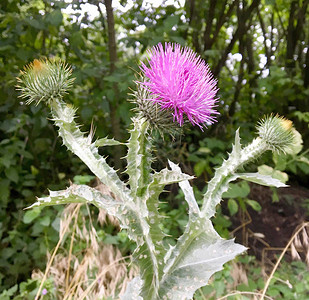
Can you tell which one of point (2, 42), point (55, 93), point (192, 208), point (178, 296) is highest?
point (2, 42)

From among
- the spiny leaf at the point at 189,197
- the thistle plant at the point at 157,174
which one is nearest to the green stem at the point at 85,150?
the thistle plant at the point at 157,174

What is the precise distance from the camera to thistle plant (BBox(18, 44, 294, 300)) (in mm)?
1078

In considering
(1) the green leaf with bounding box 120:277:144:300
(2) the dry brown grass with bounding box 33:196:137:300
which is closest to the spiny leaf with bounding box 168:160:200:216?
(1) the green leaf with bounding box 120:277:144:300

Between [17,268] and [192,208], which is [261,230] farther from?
[192,208]

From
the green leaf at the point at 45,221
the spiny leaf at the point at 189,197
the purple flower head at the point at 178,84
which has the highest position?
the purple flower head at the point at 178,84

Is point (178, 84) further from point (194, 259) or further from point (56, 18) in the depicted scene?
point (56, 18)

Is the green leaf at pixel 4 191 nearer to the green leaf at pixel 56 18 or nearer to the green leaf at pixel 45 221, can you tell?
the green leaf at pixel 45 221

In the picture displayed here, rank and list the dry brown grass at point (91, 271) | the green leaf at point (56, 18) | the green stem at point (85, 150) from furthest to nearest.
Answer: the green leaf at point (56, 18) → the dry brown grass at point (91, 271) → the green stem at point (85, 150)

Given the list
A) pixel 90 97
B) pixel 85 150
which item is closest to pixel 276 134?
pixel 85 150

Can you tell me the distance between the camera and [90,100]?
141 inches

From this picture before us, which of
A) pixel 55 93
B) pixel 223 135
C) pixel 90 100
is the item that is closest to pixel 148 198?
pixel 55 93

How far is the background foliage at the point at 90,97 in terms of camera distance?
287 centimetres

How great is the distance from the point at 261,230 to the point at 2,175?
268 centimetres

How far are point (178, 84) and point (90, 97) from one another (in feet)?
8.37
